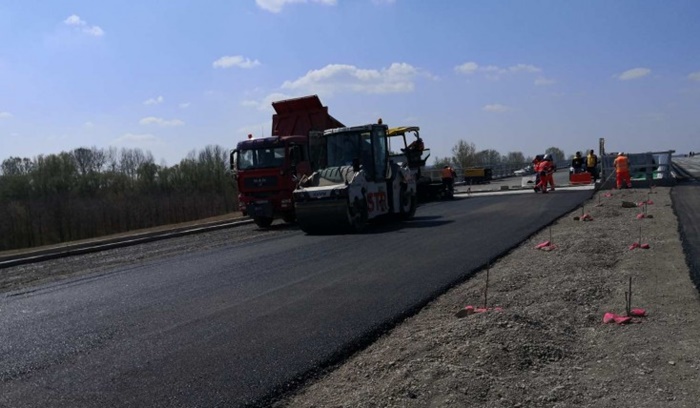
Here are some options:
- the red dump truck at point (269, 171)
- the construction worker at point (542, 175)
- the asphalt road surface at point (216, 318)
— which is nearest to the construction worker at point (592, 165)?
the construction worker at point (542, 175)

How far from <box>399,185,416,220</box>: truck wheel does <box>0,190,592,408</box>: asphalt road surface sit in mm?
5658

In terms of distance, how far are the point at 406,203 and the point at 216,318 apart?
13.1 meters

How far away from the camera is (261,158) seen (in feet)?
67.3

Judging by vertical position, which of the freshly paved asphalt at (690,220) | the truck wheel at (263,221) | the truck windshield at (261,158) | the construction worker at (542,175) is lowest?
the freshly paved asphalt at (690,220)

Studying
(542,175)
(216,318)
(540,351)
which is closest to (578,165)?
(542,175)

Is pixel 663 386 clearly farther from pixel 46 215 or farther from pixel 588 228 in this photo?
pixel 46 215

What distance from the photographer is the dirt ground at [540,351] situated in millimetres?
4820

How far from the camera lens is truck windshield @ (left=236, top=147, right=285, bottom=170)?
2039 centimetres

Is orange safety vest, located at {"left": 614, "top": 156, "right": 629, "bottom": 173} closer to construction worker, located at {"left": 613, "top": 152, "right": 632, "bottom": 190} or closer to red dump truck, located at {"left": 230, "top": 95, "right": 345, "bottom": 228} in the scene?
construction worker, located at {"left": 613, "top": 152, "right": 632, "bottom": 190}

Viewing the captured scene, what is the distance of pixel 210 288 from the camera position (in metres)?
9.90

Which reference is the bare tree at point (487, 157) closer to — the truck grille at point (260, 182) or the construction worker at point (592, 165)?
the construction worker at point (592, 165)

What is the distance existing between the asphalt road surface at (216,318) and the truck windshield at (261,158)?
613 cm

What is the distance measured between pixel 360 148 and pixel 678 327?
1261 centimetres

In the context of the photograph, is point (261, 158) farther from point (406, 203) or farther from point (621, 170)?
point (621, 170)
